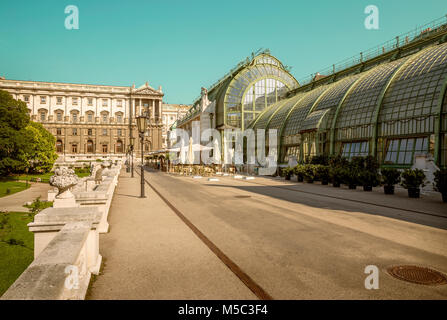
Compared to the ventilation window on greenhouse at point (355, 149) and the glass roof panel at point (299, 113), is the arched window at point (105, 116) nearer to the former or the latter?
the glass roof panel at point (299, 113)

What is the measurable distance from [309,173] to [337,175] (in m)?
3.03

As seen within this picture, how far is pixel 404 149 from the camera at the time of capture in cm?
1967

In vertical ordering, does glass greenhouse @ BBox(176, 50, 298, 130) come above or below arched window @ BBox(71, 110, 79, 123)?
below

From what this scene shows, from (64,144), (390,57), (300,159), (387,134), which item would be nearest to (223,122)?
(300,159)

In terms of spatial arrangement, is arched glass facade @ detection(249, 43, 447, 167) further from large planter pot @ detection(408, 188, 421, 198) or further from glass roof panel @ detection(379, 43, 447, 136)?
large planter pot @ detection(408, 188, 421, 198)

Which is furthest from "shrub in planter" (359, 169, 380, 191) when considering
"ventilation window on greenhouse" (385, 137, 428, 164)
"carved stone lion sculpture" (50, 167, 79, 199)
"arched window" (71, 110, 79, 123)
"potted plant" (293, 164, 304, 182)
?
"arched window" (71, 110, 79, 123)

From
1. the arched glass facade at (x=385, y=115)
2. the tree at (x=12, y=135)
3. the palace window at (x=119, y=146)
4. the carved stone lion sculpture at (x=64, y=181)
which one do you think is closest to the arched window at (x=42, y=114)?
the palace window at (x=119, y=146)

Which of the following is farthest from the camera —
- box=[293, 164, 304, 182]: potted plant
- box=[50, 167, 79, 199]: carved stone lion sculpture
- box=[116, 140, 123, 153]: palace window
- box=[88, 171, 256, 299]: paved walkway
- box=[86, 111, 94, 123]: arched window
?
box=[116, 140, 123, 153]: palace window

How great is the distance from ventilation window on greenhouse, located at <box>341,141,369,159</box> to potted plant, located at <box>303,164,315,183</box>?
3.97 m

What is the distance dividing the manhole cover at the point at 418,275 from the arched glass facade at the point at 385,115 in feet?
51.8

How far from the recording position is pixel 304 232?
299 inches

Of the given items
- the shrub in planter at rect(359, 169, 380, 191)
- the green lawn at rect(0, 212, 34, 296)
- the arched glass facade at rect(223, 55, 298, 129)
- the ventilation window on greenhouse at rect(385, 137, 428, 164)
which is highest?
the arched glass facade at rect(223, 55, 298, 129)

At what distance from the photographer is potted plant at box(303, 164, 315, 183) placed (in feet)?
72.1
